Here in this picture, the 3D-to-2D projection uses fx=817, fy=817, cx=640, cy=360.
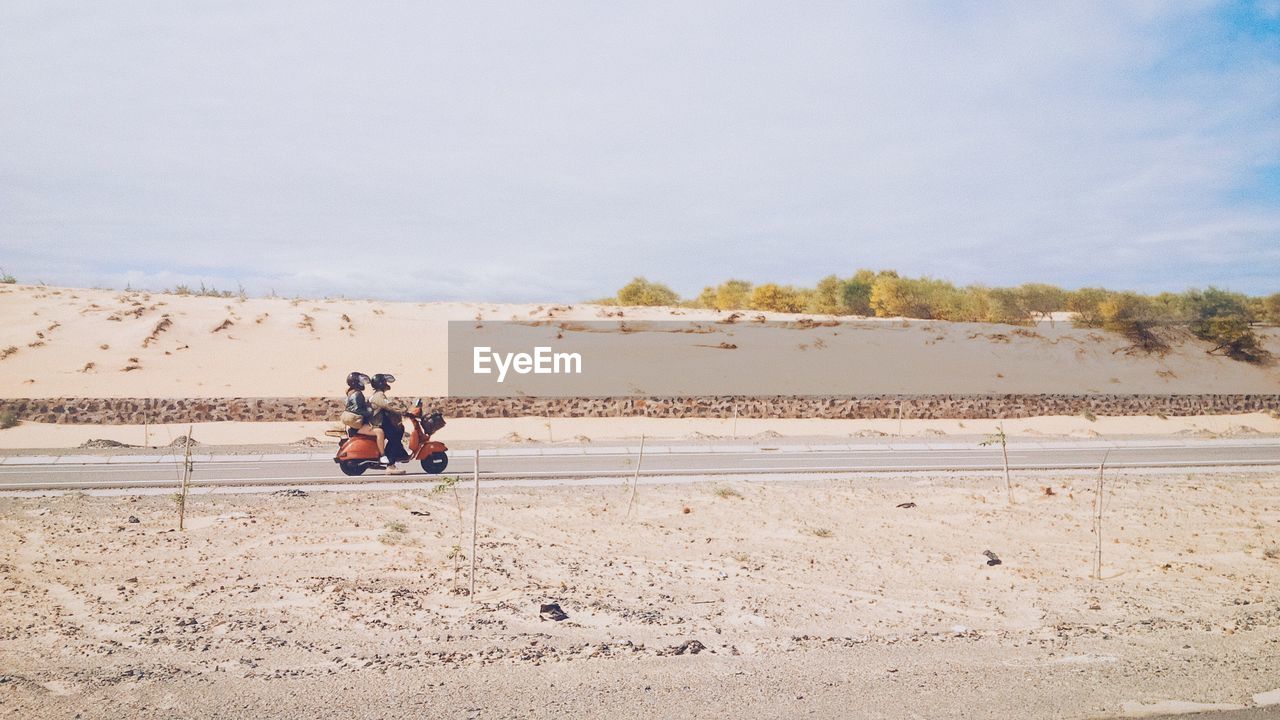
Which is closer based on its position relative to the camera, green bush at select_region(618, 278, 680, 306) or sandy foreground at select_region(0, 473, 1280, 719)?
sandy foreground at select_region(0, 473, 1280, 719)

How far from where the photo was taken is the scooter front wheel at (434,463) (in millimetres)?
17362

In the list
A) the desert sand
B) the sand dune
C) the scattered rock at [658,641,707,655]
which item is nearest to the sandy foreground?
the scattered rock at [658,641,707,655]

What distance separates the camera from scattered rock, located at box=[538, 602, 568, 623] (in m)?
9.55

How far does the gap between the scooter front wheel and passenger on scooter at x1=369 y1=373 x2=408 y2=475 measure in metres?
0.59

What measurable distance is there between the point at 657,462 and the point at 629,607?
39.3 ft

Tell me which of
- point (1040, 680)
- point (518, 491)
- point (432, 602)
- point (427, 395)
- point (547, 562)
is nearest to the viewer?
point (1040, 680)

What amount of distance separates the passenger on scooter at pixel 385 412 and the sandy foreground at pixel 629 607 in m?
1.56

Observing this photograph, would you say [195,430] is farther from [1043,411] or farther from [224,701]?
[1043,411]

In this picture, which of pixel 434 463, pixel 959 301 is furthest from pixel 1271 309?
pixel 434 463

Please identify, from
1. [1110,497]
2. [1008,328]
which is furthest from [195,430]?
[1008,328]

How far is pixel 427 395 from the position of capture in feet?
106

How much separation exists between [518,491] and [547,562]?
5.16 meters

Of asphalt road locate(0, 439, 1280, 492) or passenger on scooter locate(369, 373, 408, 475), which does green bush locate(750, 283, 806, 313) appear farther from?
passenger on scooter locate(369, 373, 408, 475)

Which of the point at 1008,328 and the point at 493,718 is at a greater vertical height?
the point at 1008,328
